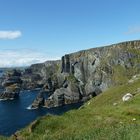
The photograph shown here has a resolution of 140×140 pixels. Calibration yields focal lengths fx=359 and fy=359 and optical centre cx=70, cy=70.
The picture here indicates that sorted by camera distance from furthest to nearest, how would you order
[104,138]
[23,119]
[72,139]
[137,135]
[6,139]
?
1. [23,119]
2. [6,139]
3. [72,139]
4. [104,138]
5. [137,135]

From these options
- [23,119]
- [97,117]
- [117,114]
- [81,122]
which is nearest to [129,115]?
[117,114]

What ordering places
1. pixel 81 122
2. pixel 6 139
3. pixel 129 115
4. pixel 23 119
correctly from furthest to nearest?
pixel 23 119, pixel 129 115, pixel 81 122, pixel 6 139

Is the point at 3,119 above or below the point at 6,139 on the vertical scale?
below

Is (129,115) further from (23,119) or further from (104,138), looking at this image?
(23,119)

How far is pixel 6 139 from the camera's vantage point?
28.1 m

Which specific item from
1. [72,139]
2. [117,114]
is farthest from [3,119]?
[72,139]

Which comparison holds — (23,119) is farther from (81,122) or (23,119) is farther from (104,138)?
(104,138)

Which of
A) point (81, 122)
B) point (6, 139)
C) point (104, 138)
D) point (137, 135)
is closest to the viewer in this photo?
point (137, 135)

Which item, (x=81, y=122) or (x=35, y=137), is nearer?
(x=35, y=137)

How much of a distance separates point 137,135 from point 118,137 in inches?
45.6

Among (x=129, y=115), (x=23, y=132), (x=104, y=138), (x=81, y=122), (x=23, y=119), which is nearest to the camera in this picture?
(x=104, y=138)

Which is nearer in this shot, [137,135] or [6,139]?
[137,135]

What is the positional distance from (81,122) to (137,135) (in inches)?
547

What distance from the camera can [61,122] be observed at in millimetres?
32750
